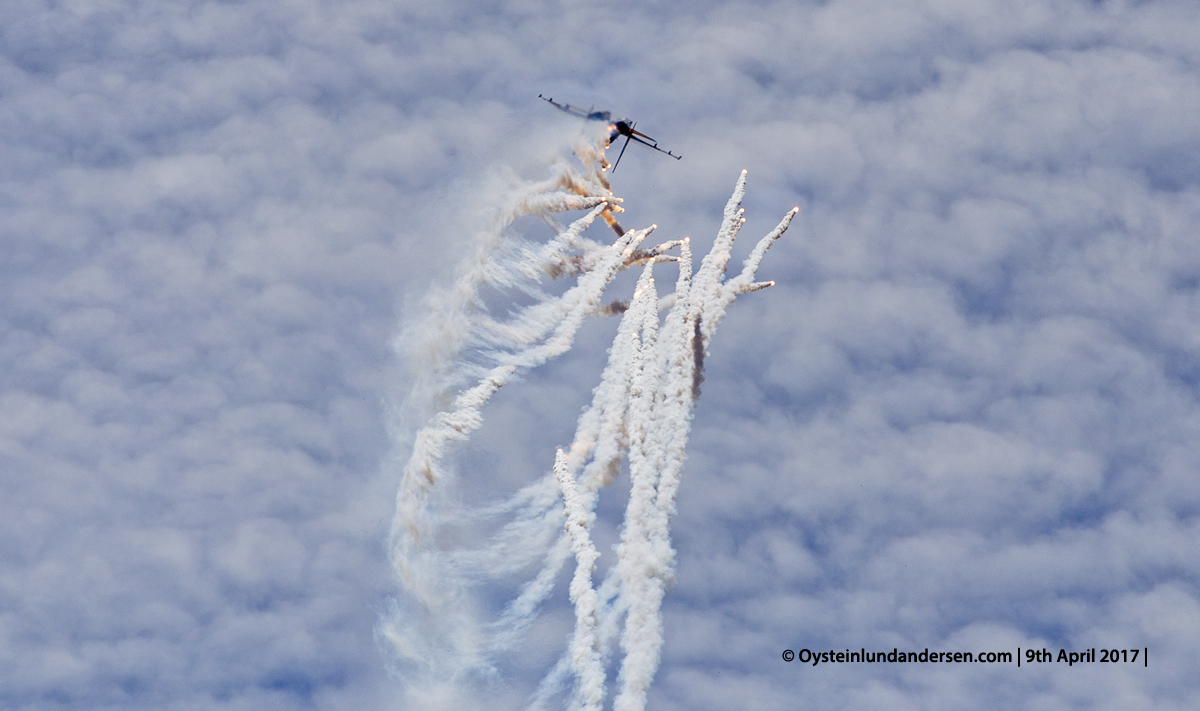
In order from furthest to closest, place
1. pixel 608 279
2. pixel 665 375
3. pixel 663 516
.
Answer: pixel 608 279, pixel 665 375, pixel 663 516

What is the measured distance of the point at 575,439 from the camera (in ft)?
288

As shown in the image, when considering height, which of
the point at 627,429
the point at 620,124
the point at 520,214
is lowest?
the point at 627,429

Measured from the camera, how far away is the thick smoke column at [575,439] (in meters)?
80.8

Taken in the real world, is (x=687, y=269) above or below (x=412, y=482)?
above

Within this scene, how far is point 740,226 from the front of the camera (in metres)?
93.4

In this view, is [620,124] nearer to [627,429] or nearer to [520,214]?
[520,214]

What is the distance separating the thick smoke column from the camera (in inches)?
3182

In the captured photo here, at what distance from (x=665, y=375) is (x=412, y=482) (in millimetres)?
14418

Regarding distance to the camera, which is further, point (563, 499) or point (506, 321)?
point (506, 321)

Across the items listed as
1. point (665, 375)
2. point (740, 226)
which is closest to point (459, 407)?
point (665, 375)

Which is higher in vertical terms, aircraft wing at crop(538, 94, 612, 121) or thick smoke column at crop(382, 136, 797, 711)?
aircraft wing at crop(538, 94, 612, 121)

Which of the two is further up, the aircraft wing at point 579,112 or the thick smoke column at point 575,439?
the aircraft wing at point 579,112

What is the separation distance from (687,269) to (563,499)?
1525cm

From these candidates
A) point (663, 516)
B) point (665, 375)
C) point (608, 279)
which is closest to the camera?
point (663, 516)
